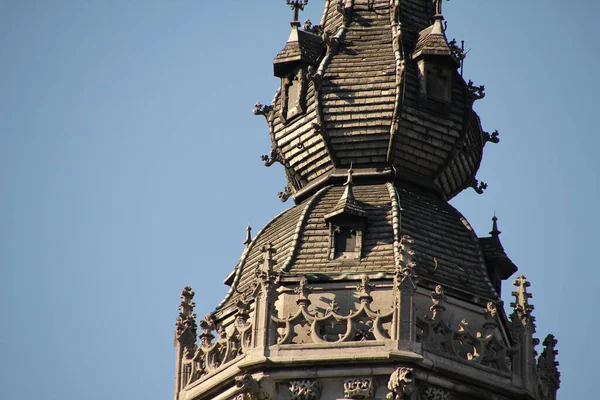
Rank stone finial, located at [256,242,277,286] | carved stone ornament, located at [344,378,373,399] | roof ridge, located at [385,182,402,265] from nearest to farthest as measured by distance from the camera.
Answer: carved stone ornament, located at [344,378,373,399] < stone finial, located at [256,242,277,286] < roof ridge, located at [385,182,402,265]

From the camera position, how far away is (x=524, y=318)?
190 feet

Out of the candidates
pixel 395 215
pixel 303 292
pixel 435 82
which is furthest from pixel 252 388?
pixel 435 82

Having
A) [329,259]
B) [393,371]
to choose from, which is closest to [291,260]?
[329,259]

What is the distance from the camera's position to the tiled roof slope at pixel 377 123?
61.0m

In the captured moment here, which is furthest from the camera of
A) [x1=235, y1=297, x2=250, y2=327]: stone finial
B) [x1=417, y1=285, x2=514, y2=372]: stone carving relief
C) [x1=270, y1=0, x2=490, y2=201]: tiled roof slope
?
[x1=270, y1=0, x2=490, y2=201]: tiled roof slope

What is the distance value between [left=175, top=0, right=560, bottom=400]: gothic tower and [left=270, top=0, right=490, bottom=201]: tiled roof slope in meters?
0.04

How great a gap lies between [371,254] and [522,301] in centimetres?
347

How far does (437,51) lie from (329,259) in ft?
22.1

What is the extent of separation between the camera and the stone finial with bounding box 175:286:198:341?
2313 inches

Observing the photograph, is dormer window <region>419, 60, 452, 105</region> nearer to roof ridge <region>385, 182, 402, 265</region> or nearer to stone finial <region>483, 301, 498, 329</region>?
roof ridge <region>385, 182, 402, 265</region>

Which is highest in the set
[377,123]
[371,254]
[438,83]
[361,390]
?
[438,83]

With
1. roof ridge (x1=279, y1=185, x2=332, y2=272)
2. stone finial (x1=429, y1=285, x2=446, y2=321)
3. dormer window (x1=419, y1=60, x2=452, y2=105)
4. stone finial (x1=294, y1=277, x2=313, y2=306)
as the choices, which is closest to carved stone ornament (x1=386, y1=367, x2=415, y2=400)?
stone finial (x1=429, y1=285, x2=446, y2=321)

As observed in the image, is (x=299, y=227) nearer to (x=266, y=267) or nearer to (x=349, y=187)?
(x=349, y=187)

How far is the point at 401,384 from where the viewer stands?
54688mm
